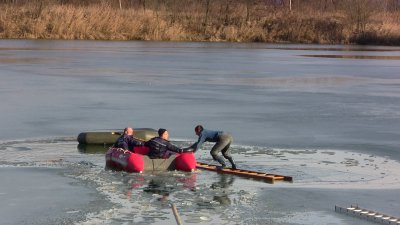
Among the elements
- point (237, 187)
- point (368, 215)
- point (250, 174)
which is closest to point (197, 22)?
point (250, 174)

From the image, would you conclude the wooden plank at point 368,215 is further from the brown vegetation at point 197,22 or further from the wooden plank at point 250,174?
the brown vegetation at point 197,22

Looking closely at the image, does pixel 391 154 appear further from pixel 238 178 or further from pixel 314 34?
pixel 314 34

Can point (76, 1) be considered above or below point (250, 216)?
above

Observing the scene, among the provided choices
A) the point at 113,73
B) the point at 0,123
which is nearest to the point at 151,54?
the point at 113,73

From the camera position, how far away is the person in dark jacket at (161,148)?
45.1ft

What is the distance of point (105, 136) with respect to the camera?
52.6ft

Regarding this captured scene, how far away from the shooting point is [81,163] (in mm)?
14297

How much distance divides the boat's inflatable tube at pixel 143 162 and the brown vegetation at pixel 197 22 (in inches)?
1554

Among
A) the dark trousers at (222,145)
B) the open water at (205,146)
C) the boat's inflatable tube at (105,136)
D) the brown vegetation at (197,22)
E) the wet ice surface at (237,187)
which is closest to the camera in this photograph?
the wet ice surface at (237,187)

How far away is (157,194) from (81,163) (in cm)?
284

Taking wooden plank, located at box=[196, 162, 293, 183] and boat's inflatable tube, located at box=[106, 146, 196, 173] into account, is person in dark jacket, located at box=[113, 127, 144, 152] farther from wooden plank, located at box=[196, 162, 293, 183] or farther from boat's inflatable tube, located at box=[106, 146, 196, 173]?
wooden plank, located at box=[196, 162, 293, 183]

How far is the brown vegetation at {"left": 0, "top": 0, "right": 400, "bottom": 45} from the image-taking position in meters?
53.5

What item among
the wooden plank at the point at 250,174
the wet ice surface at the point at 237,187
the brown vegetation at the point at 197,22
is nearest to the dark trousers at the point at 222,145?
the wooden plank at the point at 250,174

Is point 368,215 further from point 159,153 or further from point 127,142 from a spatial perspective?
point 127,142
